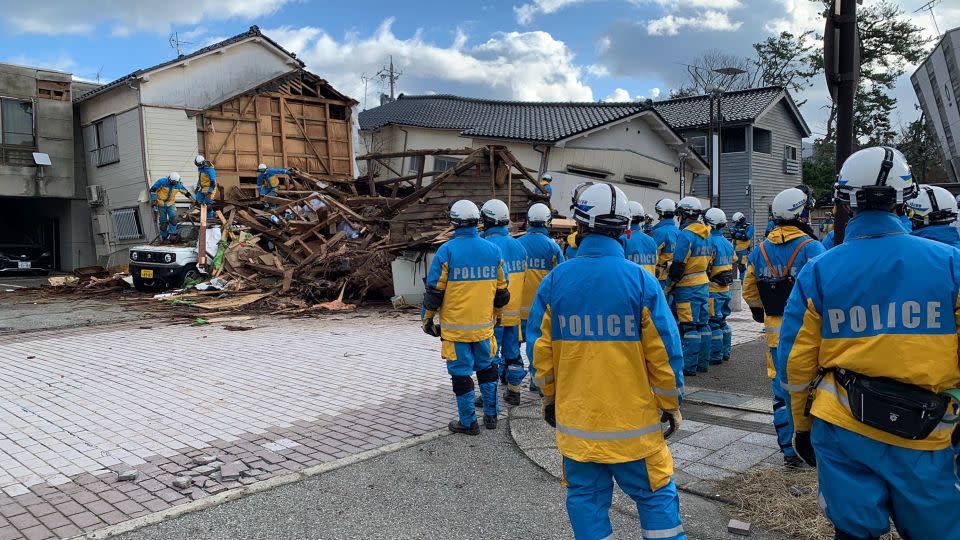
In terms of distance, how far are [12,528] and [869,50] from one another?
3688cm

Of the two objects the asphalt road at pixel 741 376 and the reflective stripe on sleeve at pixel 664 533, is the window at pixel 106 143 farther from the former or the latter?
the reflective stripe on sleeve at pixel 664 533

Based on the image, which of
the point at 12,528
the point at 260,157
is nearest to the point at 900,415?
the point at 12,528

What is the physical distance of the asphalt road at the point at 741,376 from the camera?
728 cm

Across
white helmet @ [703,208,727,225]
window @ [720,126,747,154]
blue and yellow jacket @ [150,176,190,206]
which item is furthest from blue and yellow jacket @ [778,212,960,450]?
window @ [720,126,747,154]

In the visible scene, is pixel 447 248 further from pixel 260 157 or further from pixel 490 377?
pixel 260 157

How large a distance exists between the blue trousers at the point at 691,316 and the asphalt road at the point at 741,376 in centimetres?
30

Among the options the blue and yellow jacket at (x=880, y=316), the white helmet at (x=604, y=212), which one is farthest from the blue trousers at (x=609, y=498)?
→ the white helmet at (x=604, y=212)

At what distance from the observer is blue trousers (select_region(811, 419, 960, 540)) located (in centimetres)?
244

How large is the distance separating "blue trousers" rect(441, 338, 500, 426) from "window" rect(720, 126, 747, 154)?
25.8 meters

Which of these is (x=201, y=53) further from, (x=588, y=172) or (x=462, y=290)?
(x=462, y=290)

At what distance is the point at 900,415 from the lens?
243cm

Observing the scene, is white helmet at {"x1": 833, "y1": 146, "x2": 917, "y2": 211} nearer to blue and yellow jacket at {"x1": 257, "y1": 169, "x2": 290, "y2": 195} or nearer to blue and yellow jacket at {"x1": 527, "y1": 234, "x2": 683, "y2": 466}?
blue and yellow jacket at {"x1": 527, "y1": 234, "x2": 683, "y2": 466}

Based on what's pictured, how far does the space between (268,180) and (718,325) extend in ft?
44.6

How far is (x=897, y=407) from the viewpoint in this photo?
244cm
